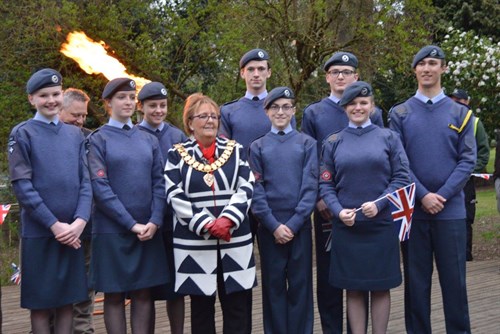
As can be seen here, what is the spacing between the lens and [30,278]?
5.36 m

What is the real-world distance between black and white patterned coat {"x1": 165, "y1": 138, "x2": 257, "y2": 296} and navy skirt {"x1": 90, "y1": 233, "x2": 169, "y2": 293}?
7.7 inches

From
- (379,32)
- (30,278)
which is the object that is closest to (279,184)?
(30,278)

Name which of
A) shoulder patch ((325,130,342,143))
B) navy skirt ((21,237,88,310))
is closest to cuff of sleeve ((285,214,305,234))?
shoulder patch ((325,130,342,143))

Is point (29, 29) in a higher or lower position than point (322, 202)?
higher

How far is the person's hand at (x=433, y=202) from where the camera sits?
5.80m

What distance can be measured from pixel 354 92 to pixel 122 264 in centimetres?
200

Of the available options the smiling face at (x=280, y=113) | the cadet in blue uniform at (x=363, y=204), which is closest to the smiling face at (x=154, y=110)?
the smiling face at (x=280, y=113)

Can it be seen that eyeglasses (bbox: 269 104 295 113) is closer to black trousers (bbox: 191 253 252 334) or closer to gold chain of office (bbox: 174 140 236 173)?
gold chain of office (bbox: 174 140 236 173)

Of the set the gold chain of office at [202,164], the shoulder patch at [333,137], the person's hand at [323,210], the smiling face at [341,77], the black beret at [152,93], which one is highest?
the smiling face at [341,77]

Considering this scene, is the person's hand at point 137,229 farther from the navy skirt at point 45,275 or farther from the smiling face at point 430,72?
the smiling face at point 430,72

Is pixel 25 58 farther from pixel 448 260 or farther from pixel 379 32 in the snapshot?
pixel 448 260

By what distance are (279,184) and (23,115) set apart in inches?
254

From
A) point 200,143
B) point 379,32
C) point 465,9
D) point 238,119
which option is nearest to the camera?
point 200,143

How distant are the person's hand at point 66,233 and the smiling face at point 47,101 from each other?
29.5 inches
